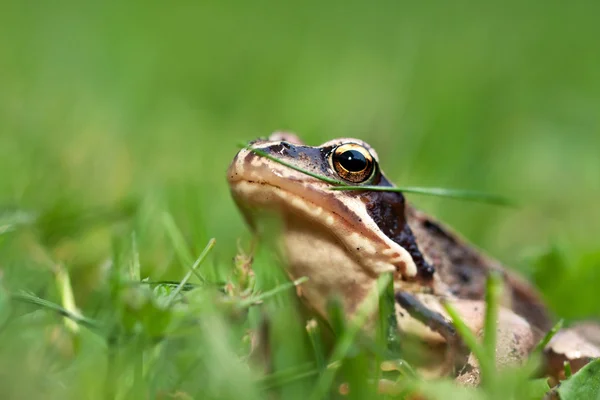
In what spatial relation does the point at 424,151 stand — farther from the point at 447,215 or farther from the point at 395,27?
the point at 395,27

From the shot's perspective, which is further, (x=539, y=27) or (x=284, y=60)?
(x=539, y=27)

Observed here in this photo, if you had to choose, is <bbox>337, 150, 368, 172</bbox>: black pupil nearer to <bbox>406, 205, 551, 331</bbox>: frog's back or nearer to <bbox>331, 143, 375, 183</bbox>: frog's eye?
<bbox>331, 143, 375, 183</bbox>: frog's eye

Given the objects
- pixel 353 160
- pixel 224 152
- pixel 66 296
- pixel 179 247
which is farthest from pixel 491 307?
pixel 224 152

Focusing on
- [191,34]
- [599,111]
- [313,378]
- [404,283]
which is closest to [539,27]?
[599,111]

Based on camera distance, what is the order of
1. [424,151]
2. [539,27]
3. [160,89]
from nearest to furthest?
[424,151]
[160,89]
[539,27]

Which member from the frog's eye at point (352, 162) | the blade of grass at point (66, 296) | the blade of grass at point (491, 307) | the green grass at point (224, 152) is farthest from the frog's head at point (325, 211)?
the blade of grass at point (491, 307)

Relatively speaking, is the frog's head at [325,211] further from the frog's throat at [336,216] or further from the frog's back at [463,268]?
the frog's back at [463,268]

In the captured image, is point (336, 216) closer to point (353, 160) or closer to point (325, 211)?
point (325, 211)
